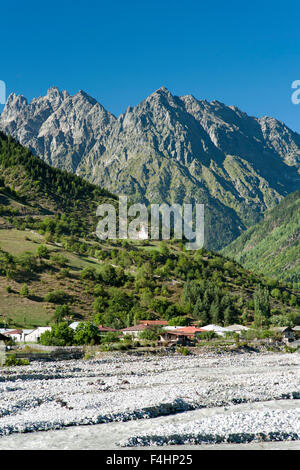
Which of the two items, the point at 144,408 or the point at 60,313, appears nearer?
the point at 144,408

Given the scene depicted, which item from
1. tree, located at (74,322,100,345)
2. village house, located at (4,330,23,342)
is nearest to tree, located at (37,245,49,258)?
village house, located at (4,330,23,342)

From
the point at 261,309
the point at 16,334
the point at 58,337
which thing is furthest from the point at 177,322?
the point at 16,334

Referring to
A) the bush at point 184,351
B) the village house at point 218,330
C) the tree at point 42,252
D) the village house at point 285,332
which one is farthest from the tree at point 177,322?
the tree at point 42,252

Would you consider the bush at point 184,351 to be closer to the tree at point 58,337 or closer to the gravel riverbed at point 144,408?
the tree at point 58,337

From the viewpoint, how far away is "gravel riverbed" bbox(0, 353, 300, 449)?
1980 cm

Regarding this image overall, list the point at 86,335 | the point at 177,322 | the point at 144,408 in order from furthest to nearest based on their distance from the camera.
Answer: the point at 177,322
the point at 86,335
the point at 144,408

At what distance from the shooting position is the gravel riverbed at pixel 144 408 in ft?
65.0

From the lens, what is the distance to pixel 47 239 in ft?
505

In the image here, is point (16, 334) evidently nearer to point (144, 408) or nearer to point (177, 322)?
point (177, 322)

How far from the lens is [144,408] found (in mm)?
25625

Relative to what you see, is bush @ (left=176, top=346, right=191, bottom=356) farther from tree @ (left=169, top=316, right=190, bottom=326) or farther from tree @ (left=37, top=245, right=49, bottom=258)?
tree @ (left=37, top=245, right=49, bottom=258)

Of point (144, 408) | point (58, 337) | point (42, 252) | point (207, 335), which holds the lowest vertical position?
point (207, 335)

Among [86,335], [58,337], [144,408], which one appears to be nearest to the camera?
[144,408]

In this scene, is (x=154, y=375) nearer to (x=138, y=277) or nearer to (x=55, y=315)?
(x=55, y=315)
